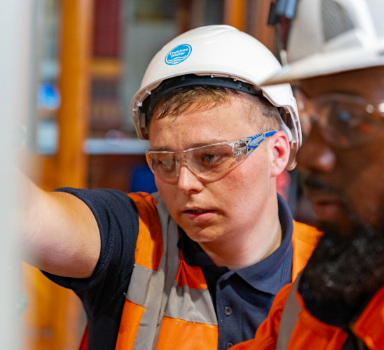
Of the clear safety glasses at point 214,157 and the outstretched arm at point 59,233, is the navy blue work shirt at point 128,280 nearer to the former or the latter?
the outstretched arm at point 59,233

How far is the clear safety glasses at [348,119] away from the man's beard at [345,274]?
17 cm

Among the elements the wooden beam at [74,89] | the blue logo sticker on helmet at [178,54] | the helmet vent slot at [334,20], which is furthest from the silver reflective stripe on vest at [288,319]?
the wooden beam at [74,89]

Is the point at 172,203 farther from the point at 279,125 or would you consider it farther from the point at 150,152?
the point at 279,125

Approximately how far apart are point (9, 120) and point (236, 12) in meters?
3.34

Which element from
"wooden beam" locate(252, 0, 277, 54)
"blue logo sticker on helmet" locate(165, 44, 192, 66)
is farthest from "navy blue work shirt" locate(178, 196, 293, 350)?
"wooden beam" locate(252, 0, 277, 54)

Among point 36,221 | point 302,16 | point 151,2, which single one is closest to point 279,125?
point 302,16

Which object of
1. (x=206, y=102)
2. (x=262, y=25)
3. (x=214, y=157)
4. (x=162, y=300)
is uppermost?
(x=262, y=25)

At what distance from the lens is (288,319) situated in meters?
1.06

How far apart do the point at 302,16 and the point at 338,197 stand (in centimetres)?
48

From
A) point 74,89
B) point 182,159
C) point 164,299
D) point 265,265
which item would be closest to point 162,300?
point 164,299

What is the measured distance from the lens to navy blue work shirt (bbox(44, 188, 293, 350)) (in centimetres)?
139

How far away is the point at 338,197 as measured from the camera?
0.93 metres

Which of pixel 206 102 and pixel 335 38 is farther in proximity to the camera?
pixel 206 102

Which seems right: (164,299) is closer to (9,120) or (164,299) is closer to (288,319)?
(288,319)
